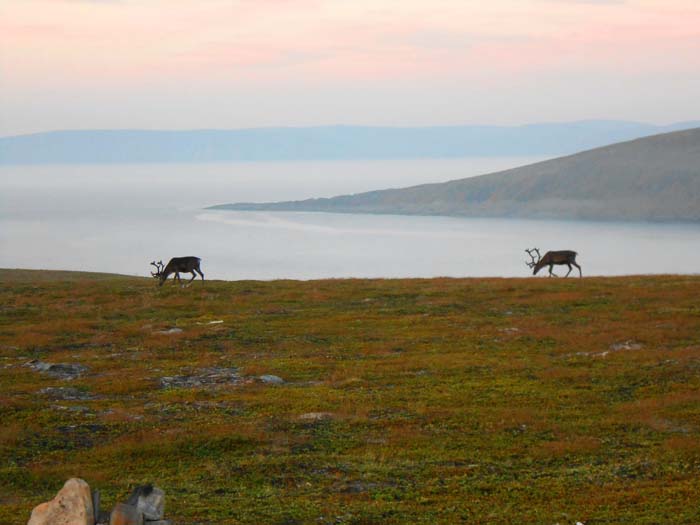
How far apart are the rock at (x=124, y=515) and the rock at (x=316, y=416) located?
9725 millimetres

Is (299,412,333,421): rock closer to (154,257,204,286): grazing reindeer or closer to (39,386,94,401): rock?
(39,386,94,401): rock

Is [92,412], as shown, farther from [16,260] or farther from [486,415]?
[16,260]

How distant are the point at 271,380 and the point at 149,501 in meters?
13.8

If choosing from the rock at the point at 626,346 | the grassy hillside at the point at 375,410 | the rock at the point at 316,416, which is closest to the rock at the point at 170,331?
the grassy hillside at the point at 375,410

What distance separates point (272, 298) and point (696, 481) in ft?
99.8

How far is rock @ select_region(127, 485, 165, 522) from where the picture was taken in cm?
1282

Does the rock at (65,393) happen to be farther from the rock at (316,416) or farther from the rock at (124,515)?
the rock at (124,515)

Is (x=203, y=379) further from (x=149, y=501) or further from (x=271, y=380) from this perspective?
(x=149, y=501)

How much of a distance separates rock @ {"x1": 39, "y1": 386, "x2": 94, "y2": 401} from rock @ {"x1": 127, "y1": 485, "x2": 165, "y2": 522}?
12.8 meters

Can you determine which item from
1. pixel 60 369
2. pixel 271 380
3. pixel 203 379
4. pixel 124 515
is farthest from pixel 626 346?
pixel 124 515

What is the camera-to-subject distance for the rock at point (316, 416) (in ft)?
71.8

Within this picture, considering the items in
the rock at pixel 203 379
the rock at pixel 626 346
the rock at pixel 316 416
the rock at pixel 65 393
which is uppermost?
the rock at pixel 626 346

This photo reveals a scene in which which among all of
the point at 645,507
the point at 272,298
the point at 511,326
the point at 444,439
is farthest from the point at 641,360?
the point at 272,298

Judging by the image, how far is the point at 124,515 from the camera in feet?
39.8
